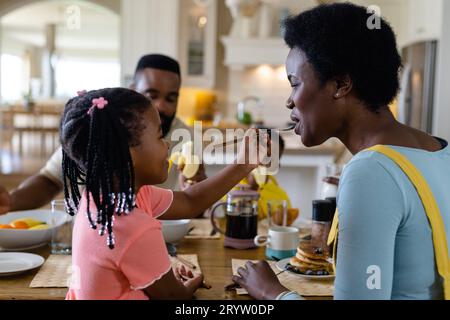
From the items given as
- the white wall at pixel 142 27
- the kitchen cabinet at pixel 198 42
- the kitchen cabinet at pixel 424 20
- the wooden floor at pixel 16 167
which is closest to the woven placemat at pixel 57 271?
the kitchen cabinet at pixel 424 20

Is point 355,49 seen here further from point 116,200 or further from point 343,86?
point 116,200

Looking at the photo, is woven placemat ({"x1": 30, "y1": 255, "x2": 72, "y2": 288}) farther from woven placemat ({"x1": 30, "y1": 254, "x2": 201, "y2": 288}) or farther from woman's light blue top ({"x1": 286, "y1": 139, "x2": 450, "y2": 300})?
woman's light blue top ({"x1": 286, "y1": 139, "x2": 450, "y2": 300})

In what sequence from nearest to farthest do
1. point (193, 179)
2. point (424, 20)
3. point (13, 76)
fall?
1. point (193, 179)
2. point (424, 20)
3. point (13, 76)

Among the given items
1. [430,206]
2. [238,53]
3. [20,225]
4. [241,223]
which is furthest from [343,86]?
[238,53]

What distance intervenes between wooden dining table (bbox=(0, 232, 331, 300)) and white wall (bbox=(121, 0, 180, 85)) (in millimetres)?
3645

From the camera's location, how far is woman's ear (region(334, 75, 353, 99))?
915 mm

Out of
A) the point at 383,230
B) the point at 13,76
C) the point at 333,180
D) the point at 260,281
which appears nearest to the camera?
the point at 383,230

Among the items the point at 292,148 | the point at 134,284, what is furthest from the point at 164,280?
the point at 292,148

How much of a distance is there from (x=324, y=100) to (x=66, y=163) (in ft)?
1.80

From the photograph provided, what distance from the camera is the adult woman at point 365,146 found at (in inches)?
31.4

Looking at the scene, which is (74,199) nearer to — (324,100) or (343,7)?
(324,100)

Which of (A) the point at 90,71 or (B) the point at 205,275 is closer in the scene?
(B) the point at 205,275

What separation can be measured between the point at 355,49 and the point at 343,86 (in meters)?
0.07

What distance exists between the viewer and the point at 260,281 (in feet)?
3.49
